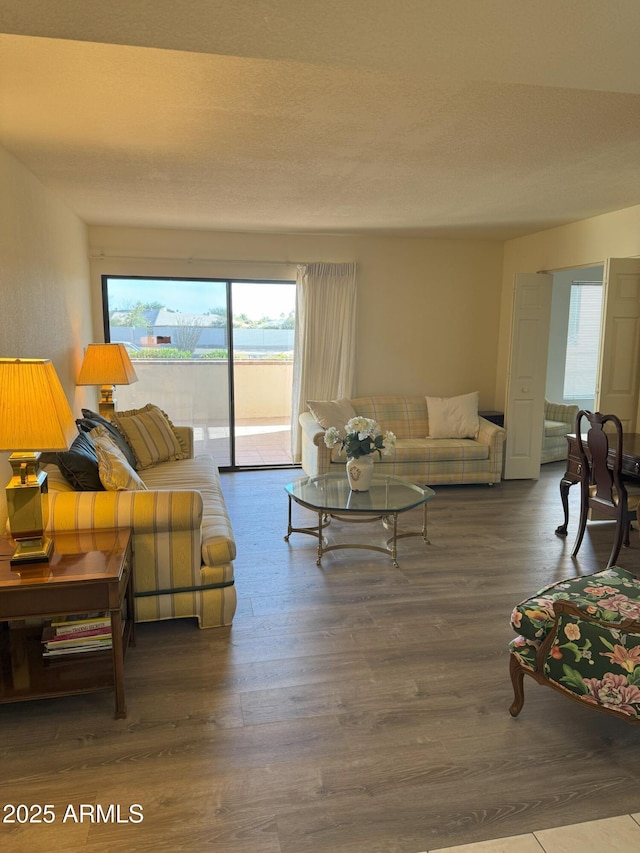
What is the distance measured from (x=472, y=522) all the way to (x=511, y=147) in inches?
114

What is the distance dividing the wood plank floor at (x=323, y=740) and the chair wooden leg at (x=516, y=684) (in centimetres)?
6

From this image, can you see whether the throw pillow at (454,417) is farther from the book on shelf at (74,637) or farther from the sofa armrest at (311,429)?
the book on shelf at (74,637)

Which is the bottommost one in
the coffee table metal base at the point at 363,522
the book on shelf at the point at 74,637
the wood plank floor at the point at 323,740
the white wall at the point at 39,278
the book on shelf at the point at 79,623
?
the wood plank floor at the point at 323,740

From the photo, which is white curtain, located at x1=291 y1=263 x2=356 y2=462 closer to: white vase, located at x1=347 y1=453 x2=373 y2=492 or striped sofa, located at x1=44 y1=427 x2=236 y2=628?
white vase, located at x1=347 y1=453 x2=373 y2=492

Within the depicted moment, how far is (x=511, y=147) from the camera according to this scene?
309 cm

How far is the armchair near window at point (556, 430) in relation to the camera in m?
7.14

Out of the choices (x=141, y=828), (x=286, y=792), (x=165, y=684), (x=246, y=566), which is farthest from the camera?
(x=246, y=566)

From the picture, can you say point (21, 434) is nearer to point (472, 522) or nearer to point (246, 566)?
point (246, 566)

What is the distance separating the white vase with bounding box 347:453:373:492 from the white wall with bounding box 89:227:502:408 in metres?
2.52

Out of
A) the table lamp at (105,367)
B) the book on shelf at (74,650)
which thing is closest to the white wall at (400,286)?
the table lamp at (105,367)

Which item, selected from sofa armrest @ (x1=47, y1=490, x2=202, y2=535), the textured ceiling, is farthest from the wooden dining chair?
sofa armrest @ (x1=47, y1=490, x2=202, y2=535)

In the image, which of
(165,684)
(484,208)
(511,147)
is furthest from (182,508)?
(484,208)

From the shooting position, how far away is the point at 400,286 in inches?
259

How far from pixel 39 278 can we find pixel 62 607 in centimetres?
234
